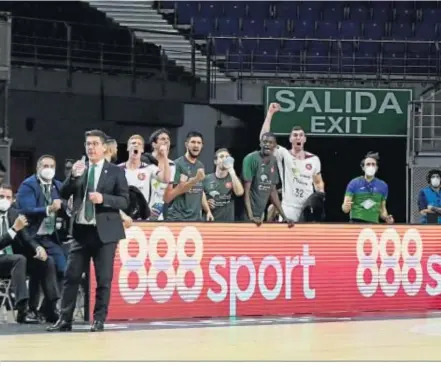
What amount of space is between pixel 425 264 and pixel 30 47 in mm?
11356

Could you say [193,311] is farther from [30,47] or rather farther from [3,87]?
[30,47]

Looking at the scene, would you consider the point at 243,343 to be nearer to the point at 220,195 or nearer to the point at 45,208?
the point at 45,208

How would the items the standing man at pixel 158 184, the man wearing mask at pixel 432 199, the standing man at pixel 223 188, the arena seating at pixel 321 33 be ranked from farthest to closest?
the arena seating at pixel 321 33, the man wearing mask at pixel 432 199, the standing man at pixel 223 188, the standing man at pixel 158 184

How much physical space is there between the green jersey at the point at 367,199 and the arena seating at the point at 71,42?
8874 millimetres

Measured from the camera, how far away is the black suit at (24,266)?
11523 millimetres

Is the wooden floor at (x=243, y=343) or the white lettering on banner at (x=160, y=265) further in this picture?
the white lettering on banner at (x=160, y=265)

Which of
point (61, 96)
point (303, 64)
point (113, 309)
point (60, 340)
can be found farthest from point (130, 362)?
point (303, 64)

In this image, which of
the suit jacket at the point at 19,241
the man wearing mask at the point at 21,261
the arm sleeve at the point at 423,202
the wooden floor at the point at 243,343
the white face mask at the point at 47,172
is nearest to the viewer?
the wooden floor at the point at 243,343

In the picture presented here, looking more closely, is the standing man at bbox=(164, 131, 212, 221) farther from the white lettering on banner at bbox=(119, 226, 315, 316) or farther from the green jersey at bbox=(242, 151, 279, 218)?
the green jersey at bbox=(242, 151, 279, 218)

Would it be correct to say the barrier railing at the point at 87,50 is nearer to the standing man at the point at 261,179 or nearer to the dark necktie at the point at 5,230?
the standing man at the point at 261,179

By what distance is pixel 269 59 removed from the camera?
25.3 meters

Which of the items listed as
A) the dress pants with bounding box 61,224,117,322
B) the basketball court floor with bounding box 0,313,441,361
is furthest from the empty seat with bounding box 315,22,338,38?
the dress pants with bounding box 61,224,117,322

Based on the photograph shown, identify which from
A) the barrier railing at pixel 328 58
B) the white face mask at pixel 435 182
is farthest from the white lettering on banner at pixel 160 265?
the barrier railing at pixel 328 58

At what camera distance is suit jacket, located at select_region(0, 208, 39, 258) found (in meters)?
11.7
